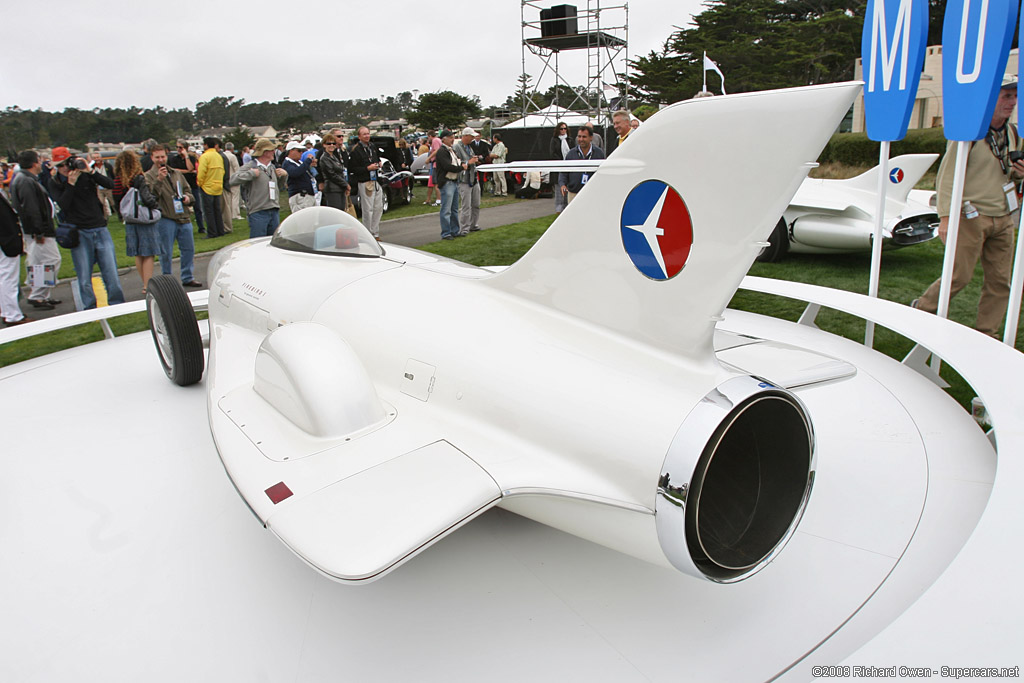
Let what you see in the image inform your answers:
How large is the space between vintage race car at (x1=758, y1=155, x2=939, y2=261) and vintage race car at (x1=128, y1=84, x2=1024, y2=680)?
454cm

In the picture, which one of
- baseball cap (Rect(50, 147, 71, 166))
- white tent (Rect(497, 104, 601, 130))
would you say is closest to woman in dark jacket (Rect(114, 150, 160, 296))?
baseball cap (Rect(50, 147, 71, 166))

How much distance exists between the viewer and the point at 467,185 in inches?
441

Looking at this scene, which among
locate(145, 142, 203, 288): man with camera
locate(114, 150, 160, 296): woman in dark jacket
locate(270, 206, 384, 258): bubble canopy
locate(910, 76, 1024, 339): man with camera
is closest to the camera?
locate(270, 206, 384, 258): bubble canopy

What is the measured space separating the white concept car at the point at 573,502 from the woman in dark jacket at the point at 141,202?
4373mm

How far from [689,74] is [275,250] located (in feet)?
127

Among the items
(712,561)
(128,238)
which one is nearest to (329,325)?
(712,561)

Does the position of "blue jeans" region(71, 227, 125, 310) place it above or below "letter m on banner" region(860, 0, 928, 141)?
below

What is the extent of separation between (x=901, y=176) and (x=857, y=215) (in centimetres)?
72

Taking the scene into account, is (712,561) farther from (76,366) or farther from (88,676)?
(76,366)

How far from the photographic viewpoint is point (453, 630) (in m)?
2.20

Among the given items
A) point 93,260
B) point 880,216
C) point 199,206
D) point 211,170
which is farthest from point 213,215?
point 880,216

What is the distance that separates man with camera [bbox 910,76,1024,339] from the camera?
4074 millimetres

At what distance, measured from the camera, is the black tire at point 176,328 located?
13.5ft

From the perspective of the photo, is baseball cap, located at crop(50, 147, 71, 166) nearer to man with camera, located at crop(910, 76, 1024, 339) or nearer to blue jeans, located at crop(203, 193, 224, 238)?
blue jeans, located at crop(203, 193, 224, 238)
